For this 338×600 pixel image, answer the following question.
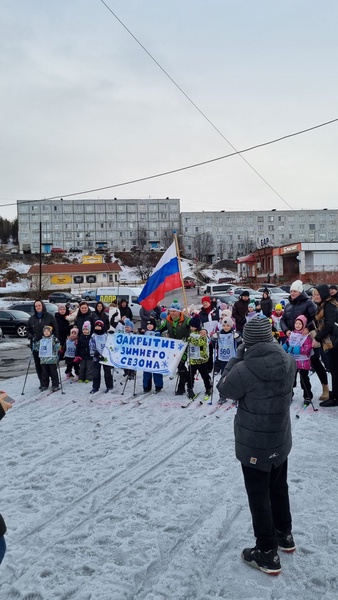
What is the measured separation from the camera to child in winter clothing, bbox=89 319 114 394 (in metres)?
10.3

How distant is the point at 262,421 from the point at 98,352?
704cm

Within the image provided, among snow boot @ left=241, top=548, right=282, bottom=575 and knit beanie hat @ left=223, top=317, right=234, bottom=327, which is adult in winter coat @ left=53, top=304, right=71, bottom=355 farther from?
snow boot @ left=241, top=548, right=282, bottom=575

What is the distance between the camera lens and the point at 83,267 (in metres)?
79.3

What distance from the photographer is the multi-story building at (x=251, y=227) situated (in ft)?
414

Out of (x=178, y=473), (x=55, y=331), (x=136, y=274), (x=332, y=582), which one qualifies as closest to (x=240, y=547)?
(x=332, y=582)

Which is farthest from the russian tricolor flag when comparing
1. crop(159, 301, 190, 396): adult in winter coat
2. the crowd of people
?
crop(159, 301, 190, 396): adult in winter coat

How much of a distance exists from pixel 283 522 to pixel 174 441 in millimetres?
3064

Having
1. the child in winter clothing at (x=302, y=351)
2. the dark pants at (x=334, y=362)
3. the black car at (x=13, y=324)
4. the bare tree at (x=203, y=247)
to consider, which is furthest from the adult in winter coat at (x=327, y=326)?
the bare tree at (x=203, y=247)

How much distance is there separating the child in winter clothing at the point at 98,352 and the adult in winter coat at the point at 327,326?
459 cm

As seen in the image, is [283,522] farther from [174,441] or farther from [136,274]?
[136,274]

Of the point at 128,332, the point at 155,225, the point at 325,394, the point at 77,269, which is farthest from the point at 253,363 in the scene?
the point at 155,225

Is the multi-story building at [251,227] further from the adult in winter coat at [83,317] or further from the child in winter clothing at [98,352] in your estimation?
the child in winter clothing at [98,352]

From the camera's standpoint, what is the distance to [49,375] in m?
10.7

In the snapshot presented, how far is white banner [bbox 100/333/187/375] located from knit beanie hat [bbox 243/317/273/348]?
5706 millimetres
